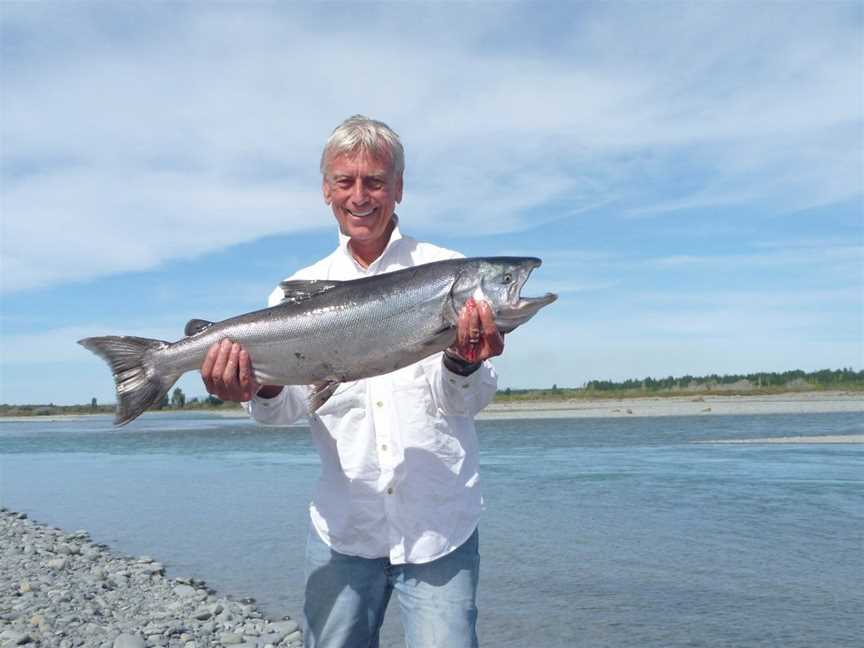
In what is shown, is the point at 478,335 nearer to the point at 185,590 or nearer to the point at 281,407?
the point at 281,407

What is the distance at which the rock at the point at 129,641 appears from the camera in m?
8.56

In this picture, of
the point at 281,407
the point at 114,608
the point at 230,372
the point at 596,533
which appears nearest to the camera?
the point at 230,372

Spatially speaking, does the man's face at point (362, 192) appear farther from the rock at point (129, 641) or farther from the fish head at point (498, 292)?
the rock at point (129, 641)

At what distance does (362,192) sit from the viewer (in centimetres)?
436

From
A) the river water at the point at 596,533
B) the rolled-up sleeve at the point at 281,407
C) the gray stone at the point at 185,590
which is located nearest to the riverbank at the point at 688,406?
the river water at the point at 596,533

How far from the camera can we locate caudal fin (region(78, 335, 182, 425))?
498 centimetres

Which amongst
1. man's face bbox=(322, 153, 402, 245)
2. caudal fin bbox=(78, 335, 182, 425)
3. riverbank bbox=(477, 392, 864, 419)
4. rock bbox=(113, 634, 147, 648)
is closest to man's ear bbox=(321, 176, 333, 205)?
man's face bbox=(322, 153, 402, 245)

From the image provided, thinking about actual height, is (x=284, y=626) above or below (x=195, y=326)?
below

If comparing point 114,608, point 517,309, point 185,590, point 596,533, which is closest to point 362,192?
point 517,309

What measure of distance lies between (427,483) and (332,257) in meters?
1.43

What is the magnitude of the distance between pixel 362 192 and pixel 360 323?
70cm

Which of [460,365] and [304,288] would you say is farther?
[304,288]

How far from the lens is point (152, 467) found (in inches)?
1216

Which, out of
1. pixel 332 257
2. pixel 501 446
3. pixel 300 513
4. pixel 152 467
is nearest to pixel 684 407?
pixel 501 446
